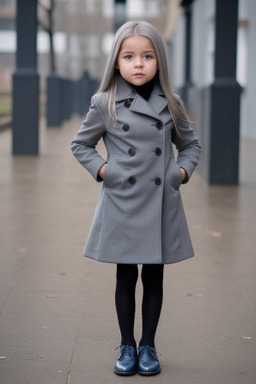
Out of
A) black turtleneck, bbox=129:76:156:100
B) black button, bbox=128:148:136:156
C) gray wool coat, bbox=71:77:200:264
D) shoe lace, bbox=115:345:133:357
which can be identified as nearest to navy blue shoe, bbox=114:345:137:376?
shoe lace, bbox=115:345:133:357

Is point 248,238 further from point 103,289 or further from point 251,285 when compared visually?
point 103,289

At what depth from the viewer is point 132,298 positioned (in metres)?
3.97

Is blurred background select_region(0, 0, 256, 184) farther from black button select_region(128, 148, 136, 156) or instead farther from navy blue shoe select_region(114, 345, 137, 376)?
navy blue shoe select_region(114, 345, 137, 376)

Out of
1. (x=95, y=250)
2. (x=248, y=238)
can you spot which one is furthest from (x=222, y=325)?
(x=248, y=238)

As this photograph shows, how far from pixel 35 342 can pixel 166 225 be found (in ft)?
3.33

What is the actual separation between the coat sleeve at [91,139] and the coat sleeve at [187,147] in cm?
36

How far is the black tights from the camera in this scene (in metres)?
3.94

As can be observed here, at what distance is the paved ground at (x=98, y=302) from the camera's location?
158 inches

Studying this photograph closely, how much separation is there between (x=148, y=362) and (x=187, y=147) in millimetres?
1000

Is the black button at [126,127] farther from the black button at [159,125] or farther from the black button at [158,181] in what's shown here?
the black button at [158,181]

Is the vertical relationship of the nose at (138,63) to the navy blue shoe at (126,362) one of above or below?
above

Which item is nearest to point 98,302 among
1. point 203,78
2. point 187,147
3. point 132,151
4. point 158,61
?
point 187,147

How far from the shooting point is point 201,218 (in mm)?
8328

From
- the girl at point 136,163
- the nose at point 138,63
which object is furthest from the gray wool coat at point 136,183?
the nose at point 138,63
